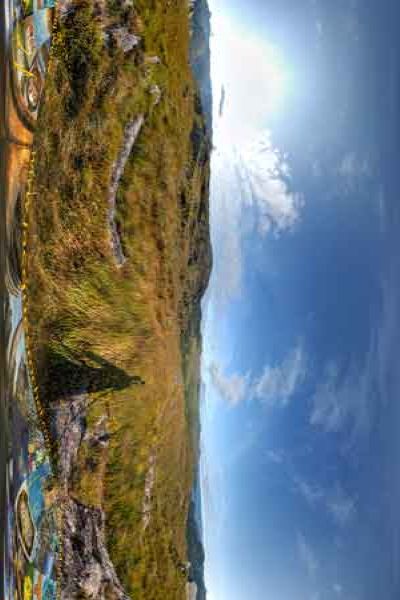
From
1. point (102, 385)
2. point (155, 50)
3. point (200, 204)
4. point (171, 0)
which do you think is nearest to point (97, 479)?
point (102, 385)

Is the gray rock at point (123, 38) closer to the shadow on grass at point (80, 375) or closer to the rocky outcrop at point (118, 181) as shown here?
the rocky outcrop at point (118, 181)

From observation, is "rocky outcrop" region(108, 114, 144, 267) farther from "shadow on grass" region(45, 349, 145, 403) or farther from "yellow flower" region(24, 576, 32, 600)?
"yellow flower" region(24, 576, 32, 600)

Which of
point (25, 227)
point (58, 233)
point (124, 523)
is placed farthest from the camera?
point (124, 523)

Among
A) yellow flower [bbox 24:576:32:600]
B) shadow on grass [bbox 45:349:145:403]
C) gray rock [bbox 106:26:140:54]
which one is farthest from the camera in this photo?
gray rock [bbox 106:26:140:54]

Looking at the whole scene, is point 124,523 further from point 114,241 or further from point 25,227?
point 25,227

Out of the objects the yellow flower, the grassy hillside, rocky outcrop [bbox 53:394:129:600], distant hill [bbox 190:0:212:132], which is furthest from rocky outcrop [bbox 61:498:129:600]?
distant hill [bbox 190:0:212:132]

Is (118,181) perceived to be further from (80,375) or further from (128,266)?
(80,375)

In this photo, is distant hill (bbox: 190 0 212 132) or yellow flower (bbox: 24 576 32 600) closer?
yellow flower (bbox: 24 576 32 600)

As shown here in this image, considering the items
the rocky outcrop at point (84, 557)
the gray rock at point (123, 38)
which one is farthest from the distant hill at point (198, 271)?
the rocky outcrop at point (84, 557)

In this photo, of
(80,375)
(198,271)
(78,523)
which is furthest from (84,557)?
(198,271)
